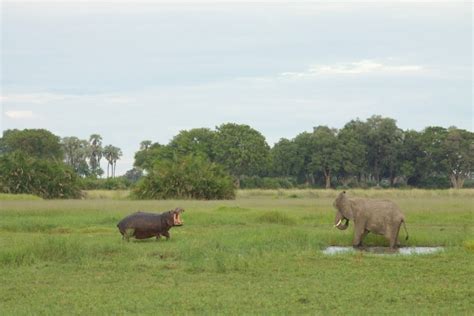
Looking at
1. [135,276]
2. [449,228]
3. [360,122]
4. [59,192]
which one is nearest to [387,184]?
[360,122]

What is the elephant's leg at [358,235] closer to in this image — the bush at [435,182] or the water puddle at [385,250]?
the water puddle at [385,250]

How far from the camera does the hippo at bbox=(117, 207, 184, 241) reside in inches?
837

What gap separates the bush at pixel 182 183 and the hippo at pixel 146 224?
24.0 m

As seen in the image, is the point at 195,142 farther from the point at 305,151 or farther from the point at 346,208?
the point at 346,208

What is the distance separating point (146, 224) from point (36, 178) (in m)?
27.5

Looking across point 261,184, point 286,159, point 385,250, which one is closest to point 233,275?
point 385,250

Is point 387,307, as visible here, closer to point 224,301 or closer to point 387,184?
point 224,301

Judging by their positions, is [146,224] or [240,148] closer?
[146,224]

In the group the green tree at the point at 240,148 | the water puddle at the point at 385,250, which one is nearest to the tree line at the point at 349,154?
the green tree at the point at 240,148

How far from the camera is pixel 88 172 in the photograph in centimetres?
10800

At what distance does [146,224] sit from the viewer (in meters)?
21.2

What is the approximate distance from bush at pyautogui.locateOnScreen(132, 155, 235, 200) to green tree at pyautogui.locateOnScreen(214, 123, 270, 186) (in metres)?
32.1

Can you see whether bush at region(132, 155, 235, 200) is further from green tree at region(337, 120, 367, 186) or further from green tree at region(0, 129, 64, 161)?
green tree at region(337, 120, 367, 186)

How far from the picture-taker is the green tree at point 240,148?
7994cm
